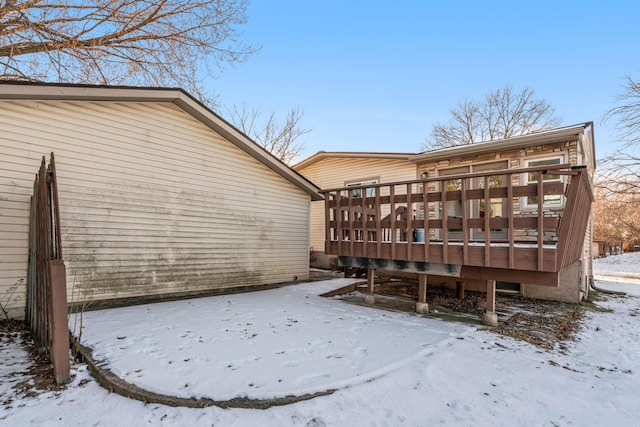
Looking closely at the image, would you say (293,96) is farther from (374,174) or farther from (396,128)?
(374,174)

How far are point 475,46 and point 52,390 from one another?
16811 millimetres

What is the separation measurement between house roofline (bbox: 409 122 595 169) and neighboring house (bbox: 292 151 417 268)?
2.42ft

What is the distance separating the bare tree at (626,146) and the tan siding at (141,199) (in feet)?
53.9

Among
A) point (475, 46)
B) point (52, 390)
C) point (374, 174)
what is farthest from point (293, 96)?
point (52, 390)

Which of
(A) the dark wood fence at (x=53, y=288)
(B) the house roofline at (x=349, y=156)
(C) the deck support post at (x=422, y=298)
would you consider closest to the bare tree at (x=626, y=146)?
(B) the house roofline at (x=349, y=156)

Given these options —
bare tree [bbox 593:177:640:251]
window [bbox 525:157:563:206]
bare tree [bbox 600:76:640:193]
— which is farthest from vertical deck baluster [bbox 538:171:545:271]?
bare tree [bbox 593:177:640:251]

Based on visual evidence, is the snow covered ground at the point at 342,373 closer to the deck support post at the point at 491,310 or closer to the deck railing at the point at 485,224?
the deck support post at the point at 491,310

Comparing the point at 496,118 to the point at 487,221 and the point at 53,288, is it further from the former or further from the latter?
the point at 53,288

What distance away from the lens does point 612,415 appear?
2.44m

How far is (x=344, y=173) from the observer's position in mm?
11945

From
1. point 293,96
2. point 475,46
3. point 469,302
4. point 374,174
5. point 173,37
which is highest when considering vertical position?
point 293,96

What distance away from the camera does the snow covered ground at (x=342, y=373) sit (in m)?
2.35

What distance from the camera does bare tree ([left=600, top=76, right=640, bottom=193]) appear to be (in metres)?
14.5

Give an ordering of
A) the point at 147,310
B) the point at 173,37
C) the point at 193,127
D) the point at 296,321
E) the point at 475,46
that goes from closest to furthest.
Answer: the point at 296,321 → the point at 147,310 → the point at 193,127 → the point at 173,37 → the point at 475,46
